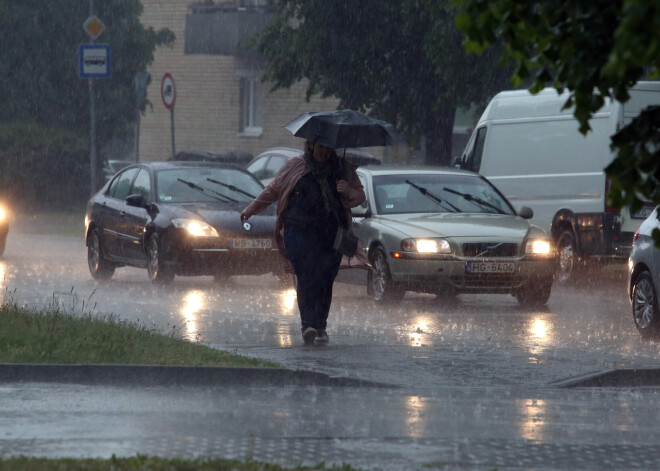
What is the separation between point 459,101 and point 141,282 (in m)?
9.24

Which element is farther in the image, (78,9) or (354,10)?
(78,9)

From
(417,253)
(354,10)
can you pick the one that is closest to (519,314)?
(417,253)

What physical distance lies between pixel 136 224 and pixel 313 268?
7.20 meters

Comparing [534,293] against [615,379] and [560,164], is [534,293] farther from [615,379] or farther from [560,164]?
[615,379]

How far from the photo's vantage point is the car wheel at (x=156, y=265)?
17.9 m

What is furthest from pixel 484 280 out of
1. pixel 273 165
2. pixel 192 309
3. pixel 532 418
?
pixel 273 165

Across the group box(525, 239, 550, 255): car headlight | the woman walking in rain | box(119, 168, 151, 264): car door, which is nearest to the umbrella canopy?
the woman walking in rain

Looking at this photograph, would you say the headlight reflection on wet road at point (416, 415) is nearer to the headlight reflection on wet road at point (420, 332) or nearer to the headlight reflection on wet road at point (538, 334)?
the headlight reflection on wet road at point (538, 334)

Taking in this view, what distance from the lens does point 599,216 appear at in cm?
1867

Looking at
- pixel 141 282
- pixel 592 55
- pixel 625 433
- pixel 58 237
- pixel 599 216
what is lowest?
pixel 58 237

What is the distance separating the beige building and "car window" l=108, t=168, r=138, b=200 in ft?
61.6

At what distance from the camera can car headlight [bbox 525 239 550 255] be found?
614 inches

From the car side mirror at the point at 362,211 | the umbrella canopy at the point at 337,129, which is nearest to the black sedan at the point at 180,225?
the car side mirror at the point at 362,211

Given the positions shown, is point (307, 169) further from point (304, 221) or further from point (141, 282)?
point (141, 282)
